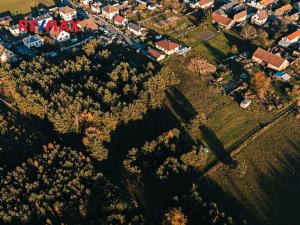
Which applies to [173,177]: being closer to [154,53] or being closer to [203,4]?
[154,53]

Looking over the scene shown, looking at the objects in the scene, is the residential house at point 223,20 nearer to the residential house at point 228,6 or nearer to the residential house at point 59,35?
the residential house at point 228,6

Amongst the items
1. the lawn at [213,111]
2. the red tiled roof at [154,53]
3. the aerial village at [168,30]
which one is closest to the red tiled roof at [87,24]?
the aerial village at [168,30]

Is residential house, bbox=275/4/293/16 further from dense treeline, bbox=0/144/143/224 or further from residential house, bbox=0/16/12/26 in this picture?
residential house, bbox=0/16/12/26

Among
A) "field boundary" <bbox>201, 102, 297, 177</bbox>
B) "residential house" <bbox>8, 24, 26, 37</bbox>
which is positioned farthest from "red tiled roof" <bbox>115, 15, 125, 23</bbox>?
"field boundary" <bbox>201, 102, 297, 177</bbox>

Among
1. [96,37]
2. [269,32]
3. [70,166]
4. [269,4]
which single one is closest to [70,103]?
[70,166]

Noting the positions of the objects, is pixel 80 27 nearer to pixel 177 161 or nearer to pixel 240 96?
pixel 240 96

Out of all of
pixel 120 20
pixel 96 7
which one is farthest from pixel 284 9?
pixel 96 7
